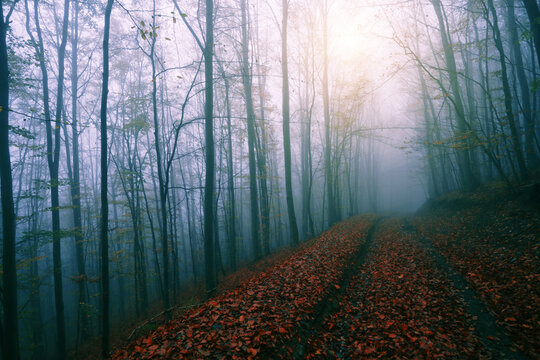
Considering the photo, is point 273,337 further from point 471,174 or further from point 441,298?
point 471,174

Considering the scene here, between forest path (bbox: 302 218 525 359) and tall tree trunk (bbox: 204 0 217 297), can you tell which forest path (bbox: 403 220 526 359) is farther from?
tall tree trunk (bbox: 204 0 217 297)

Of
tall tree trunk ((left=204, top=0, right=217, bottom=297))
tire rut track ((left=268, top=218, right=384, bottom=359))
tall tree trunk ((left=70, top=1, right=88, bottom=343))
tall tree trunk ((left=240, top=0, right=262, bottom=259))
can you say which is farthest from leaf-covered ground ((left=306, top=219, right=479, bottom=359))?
tall tree trunk ((left=70, top=1, right=88, bottom=343))

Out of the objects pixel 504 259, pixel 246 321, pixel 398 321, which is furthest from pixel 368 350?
pixel 504 259

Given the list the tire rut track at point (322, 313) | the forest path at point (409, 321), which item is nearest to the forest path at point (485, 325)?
the forest path at point (409, 321)

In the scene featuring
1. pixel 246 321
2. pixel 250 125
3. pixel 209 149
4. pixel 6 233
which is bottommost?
pixel 246 321

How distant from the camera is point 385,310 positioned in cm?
467

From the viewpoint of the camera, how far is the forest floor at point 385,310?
3367 millimetres

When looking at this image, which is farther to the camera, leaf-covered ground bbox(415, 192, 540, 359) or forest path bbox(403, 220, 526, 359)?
leaf-covered ground bbox(415, 192, 540, 359)

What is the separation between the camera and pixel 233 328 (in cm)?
357

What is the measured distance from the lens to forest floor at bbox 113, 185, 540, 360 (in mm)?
3367

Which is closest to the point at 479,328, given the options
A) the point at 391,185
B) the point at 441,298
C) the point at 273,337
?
the point at 441,298

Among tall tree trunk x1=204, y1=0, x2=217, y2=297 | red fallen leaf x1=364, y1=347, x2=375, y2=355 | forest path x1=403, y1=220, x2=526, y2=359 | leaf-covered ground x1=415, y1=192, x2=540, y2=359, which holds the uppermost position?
tall tree trunk x1=204, y1=0, x2=217, y2=297

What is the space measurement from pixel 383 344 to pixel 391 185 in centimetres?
6287

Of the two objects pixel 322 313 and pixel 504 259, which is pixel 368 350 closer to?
pixel 322 313
